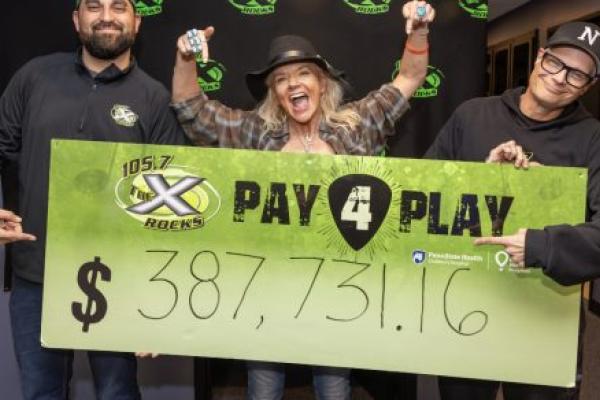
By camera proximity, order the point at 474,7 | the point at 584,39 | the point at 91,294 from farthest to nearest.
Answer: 1. the point at 474,7
2. the point at 91,294
3. the point at 584,39

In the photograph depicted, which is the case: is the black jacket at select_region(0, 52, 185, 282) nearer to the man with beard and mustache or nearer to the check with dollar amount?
the man with beard and mustache

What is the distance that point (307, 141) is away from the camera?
5.45 feet

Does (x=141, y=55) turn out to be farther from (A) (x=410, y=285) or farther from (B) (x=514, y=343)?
(B) (x=514, y=343)

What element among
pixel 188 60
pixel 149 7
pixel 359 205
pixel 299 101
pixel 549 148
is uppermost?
pixel 149 7

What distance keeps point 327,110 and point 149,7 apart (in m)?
1.02

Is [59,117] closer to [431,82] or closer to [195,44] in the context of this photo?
[195,44]

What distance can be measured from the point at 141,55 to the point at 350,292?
4.40 ft

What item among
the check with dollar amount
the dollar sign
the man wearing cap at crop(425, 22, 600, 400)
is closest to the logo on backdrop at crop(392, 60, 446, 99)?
the man wearing cap at crop(425, 22, 600, 400)

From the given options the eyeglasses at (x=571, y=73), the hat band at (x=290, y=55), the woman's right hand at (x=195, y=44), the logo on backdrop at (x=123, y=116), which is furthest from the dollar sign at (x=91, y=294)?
the eyeglasses at (x=571, y=73)

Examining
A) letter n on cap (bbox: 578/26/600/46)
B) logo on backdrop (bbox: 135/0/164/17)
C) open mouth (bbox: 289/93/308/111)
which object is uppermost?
logo on backdrop (bbox: 135/0/164/17)

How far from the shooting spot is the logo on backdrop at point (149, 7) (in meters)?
2.26

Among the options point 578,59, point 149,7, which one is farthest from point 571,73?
point 149,7

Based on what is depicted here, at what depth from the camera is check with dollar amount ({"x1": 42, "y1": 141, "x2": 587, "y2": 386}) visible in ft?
4.95

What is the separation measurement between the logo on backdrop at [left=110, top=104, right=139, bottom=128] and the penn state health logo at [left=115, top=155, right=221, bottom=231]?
17 centimetres
